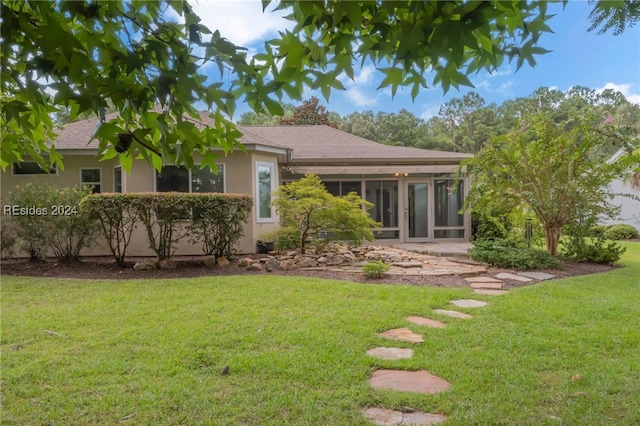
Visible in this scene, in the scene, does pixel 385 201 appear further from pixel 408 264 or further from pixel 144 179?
pixel 144 179

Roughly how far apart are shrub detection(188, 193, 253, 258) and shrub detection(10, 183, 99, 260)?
2.23 meters

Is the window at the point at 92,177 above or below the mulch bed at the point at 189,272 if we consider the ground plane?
above

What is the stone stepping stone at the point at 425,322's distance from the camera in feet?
14.2

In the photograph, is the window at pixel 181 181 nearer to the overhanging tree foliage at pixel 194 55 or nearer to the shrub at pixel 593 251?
the overhanging tree foliage at pixel 194 55

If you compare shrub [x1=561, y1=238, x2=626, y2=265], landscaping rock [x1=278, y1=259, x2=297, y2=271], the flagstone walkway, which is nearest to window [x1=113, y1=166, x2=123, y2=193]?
landscaping rock [x1=278, y1=259, x2=297, y2=271]

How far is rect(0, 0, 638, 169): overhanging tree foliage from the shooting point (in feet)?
4.32

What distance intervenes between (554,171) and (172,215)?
8.46 m


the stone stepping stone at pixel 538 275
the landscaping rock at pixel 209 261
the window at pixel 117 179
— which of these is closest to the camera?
the stone stepping stone at pixel 538 275

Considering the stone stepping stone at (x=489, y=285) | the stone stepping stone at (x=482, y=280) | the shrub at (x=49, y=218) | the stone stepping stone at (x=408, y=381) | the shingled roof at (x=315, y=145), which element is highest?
the shingled roof at (x=315, y=145)

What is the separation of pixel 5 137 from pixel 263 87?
→ 1323 mm

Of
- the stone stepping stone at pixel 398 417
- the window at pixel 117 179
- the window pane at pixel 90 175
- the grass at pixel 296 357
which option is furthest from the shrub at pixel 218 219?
the stone stepping stone at pixel 398 417

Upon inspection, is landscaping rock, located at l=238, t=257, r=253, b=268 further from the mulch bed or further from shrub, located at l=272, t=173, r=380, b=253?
shrub, located at l=272, t=173, r=380, b=253

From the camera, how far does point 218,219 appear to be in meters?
8.30

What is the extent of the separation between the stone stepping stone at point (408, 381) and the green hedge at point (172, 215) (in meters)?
5.95
